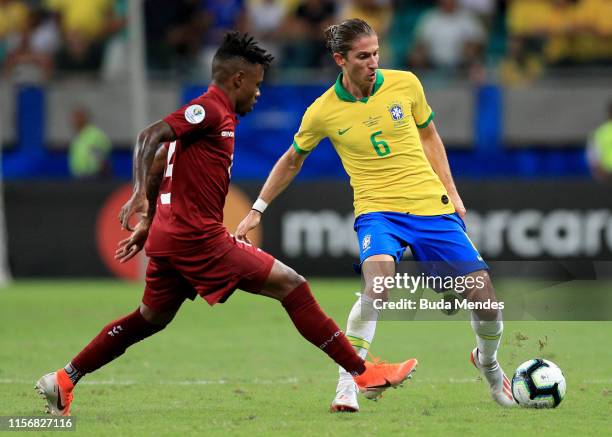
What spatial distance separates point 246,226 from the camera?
795 centimetres

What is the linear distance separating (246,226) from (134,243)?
2.82 feet

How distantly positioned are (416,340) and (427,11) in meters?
8.92

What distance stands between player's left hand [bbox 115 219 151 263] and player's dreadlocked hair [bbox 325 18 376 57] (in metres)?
1.61

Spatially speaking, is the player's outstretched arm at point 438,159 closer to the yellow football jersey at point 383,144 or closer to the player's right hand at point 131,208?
the yellow football jersey at point 383,144

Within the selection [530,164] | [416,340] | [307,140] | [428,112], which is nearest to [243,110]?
[307,140]

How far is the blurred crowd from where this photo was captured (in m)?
19.0

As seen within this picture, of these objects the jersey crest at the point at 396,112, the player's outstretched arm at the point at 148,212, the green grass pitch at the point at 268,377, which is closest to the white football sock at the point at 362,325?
the green grass pitch at the point at 268,377

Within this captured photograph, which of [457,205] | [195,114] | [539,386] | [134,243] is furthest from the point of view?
[457,205]

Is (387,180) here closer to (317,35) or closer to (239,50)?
(239,50)

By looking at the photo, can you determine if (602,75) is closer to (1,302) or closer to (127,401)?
(1,302)

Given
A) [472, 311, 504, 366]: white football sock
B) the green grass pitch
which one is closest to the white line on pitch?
the green grass pitch

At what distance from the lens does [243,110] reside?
24.7 ft

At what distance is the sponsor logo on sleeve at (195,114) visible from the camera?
23.4ft

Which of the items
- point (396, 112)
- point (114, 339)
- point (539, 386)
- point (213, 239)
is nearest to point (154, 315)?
point (114, 339)
